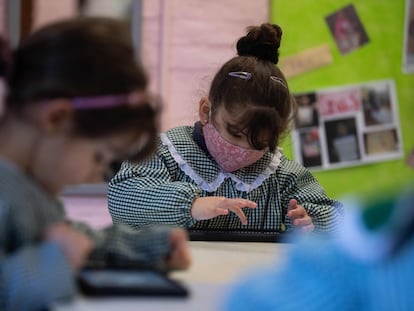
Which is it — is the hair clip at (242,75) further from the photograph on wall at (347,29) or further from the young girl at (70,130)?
the photograph on wall at (347,29)

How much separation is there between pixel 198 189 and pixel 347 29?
0.94 m

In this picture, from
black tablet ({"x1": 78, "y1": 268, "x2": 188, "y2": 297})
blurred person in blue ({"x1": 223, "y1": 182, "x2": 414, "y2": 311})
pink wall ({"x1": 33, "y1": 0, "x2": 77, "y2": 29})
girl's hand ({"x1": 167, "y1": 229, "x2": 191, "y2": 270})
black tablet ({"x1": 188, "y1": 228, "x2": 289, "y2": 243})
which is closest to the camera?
blurred person in blue ({"x1": 223, "y1": 182, "x2": 414, "y2": 311})

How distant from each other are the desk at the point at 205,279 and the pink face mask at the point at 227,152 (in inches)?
12.0

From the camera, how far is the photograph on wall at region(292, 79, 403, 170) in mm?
1790

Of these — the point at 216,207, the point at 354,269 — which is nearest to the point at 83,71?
the point at 354,269

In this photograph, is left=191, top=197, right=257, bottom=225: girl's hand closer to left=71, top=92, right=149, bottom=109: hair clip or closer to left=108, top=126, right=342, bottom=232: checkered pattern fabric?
left=108, top=126, right=342, bottom=232: checkered pattern fabric

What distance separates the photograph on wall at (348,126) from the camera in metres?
1.79

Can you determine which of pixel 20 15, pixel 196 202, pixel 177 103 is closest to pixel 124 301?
pixel 196 202

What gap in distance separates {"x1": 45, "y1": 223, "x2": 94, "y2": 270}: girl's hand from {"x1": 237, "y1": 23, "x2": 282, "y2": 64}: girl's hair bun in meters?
0.72

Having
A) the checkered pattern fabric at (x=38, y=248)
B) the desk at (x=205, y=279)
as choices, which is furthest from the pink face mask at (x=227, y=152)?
the checkered pattern fabric at (x=38, y=248)

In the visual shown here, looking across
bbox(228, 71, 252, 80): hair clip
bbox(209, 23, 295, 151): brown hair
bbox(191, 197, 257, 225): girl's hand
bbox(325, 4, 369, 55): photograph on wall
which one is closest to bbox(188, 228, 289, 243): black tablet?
bbox(191, 197, 257, 225): girl's hand

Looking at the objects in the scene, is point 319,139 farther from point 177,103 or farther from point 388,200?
point 388,200

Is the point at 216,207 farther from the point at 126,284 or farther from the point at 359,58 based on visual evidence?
the point at 359,58

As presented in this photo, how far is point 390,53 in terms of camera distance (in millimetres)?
1817
